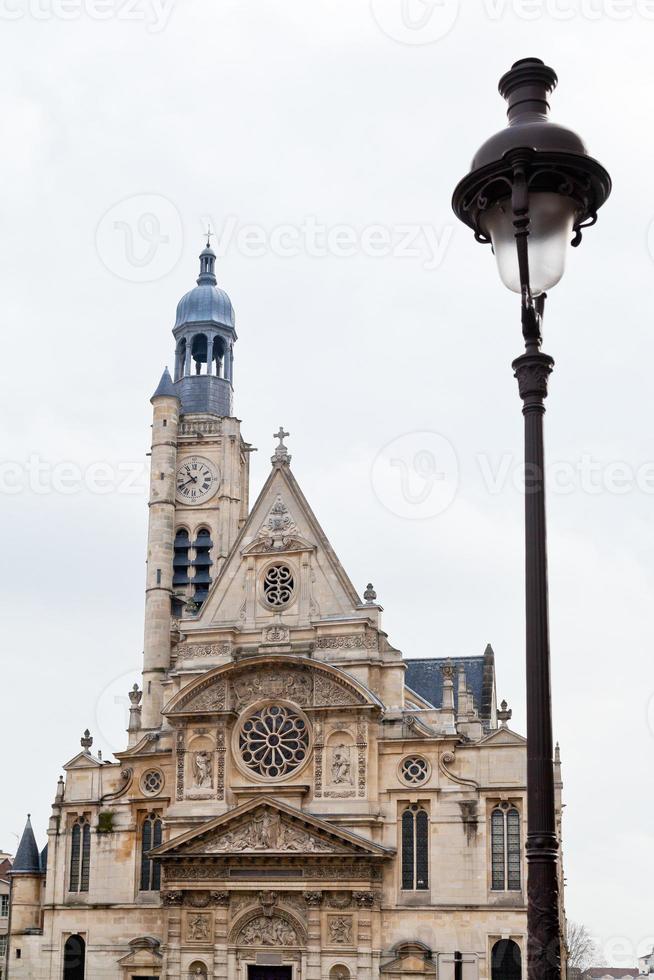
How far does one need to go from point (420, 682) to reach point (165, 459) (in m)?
14.7

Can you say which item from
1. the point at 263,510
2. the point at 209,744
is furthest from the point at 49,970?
the point at 263,510

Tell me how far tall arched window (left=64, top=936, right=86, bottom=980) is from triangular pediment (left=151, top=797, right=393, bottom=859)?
5207 millimetres

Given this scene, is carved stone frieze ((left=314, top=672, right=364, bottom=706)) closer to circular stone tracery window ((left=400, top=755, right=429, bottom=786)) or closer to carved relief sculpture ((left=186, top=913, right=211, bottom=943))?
circular stone tracery window ((left=400, top=755, right=429, bottom=786))

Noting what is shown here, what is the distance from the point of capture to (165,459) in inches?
2154

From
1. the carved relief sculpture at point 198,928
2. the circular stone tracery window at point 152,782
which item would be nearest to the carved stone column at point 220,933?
the carved relief sculpture at point 198,928

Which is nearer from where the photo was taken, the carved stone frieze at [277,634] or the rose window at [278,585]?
the carved stone frieze at [277,634]

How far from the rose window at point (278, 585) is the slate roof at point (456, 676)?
34.6ft

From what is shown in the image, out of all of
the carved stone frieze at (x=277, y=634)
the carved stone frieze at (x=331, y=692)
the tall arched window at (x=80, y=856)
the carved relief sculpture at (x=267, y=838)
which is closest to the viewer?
the carved relief sculpture at (x=267, y=838)

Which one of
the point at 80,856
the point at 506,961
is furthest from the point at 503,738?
the point at 80,856

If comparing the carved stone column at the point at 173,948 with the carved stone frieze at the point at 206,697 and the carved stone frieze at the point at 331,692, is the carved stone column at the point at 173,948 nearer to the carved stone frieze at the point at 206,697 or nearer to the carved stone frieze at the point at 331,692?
the carved stone frieze at the point at 206,697

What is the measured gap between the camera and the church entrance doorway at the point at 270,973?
39.2 m

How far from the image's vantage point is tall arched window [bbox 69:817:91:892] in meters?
43.9

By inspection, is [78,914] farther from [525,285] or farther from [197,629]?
[525,285]

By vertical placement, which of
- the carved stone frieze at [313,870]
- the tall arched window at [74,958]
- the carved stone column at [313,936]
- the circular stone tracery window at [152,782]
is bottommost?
the tall arched window at [74,958]
